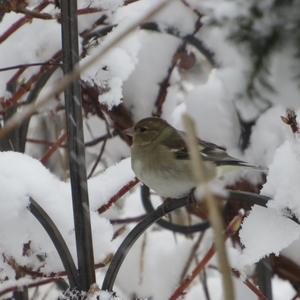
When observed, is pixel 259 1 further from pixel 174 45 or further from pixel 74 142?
pixel 174 45

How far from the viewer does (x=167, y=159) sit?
6.23 feet

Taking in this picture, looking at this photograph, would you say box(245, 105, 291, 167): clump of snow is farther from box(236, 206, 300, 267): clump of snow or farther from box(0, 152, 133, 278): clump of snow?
box(236, 206, 300, 267): clump of snow

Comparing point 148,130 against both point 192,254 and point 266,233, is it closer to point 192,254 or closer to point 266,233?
point 192,254

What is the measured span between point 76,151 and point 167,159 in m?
0.81

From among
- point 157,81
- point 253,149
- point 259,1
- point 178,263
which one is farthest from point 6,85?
point 259,1

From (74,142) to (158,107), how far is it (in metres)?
0.97

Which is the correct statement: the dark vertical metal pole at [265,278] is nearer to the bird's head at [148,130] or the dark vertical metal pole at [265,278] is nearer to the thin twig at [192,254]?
the bird's head at [148,130]

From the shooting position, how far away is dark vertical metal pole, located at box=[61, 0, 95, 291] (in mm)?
1108

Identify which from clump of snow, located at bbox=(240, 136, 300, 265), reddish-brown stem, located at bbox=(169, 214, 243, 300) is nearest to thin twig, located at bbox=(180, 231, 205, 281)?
reddish-brown stem, located at bbox=(169, 214, 243, 300)

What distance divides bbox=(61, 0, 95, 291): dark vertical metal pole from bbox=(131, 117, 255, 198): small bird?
0.63 meters

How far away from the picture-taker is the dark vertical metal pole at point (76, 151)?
111 cm

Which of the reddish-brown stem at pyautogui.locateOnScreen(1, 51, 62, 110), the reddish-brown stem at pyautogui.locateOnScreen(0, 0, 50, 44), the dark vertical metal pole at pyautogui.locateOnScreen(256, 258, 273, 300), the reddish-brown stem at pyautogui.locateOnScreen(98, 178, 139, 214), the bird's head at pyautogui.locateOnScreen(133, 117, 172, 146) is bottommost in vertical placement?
the dark vertical metal pole at pyautogui.locateOnScreen(256, 258, 273, 300)

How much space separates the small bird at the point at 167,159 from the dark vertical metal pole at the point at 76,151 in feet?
2.05

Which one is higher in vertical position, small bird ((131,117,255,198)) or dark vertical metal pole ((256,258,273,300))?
small bird ((131,117,255,198))
